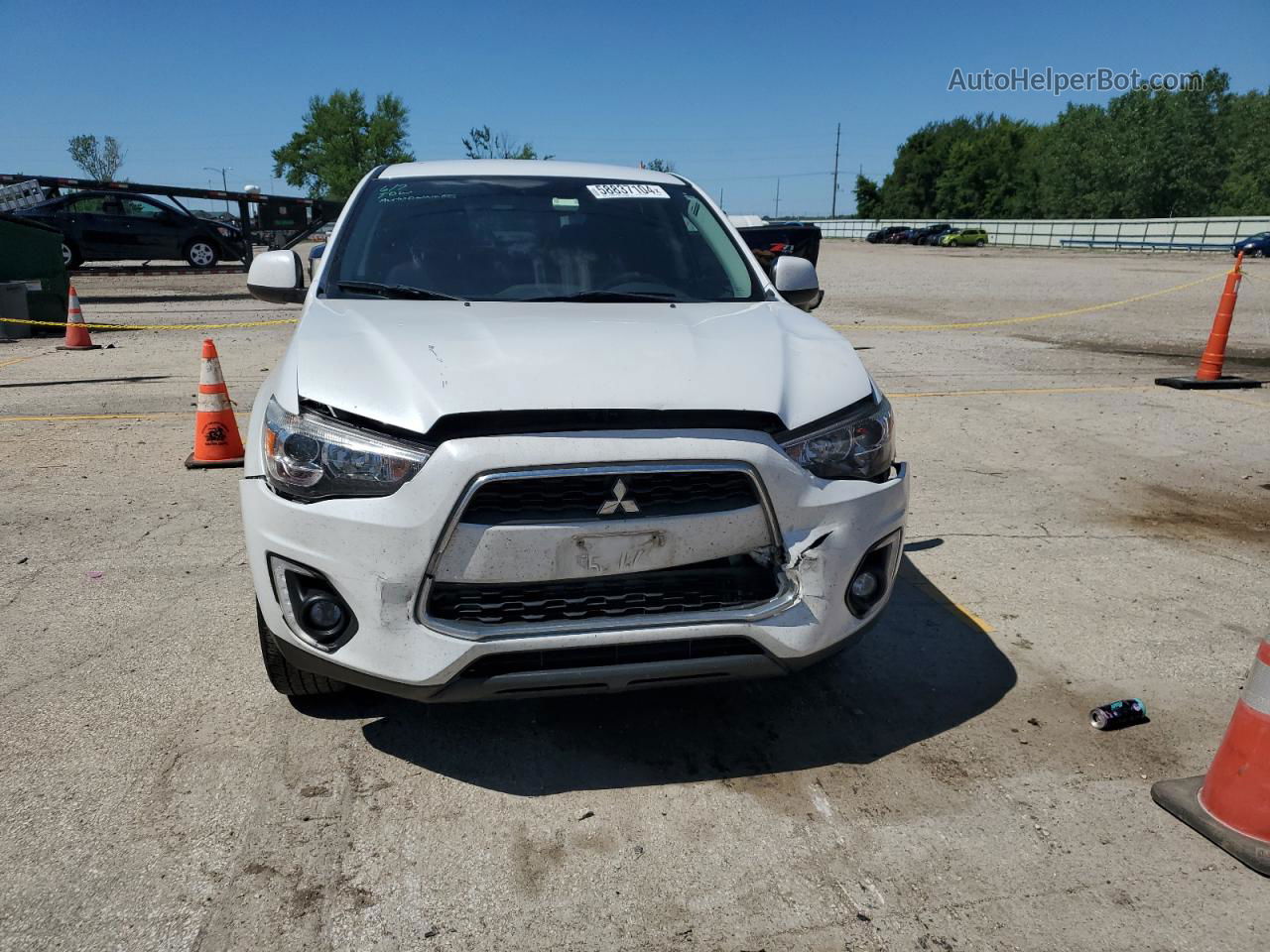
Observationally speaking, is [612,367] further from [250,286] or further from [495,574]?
[250,286]

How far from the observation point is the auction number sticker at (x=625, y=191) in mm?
4039

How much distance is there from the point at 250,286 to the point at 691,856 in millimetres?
3059

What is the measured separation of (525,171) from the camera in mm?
4148

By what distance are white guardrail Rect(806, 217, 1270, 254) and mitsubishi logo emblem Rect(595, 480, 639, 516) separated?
56.8 metres

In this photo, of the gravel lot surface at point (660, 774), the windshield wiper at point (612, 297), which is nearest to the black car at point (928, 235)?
the gravel lot surface at point (660, 774)

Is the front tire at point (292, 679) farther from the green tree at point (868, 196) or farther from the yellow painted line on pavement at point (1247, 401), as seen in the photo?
the green tree at point (868, 196)

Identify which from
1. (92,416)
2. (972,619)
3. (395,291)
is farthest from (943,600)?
(92,416)

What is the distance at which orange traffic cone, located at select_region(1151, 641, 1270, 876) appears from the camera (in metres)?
2.36

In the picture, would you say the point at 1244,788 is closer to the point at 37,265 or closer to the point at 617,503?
the point at 617,503

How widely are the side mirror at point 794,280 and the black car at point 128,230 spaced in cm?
2066

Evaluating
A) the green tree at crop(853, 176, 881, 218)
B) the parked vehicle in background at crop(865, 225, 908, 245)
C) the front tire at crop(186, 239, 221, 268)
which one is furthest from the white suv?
the green tree at crop(853, 176, 881, 218)

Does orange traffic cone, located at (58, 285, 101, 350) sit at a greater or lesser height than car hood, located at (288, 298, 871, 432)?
lesser

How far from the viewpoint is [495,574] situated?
2.31 meters

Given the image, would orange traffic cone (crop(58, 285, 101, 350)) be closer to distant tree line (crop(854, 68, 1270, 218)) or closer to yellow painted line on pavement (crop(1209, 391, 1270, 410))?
yellow painted line on pavement (crop(1209, 391, 1270, 410))
